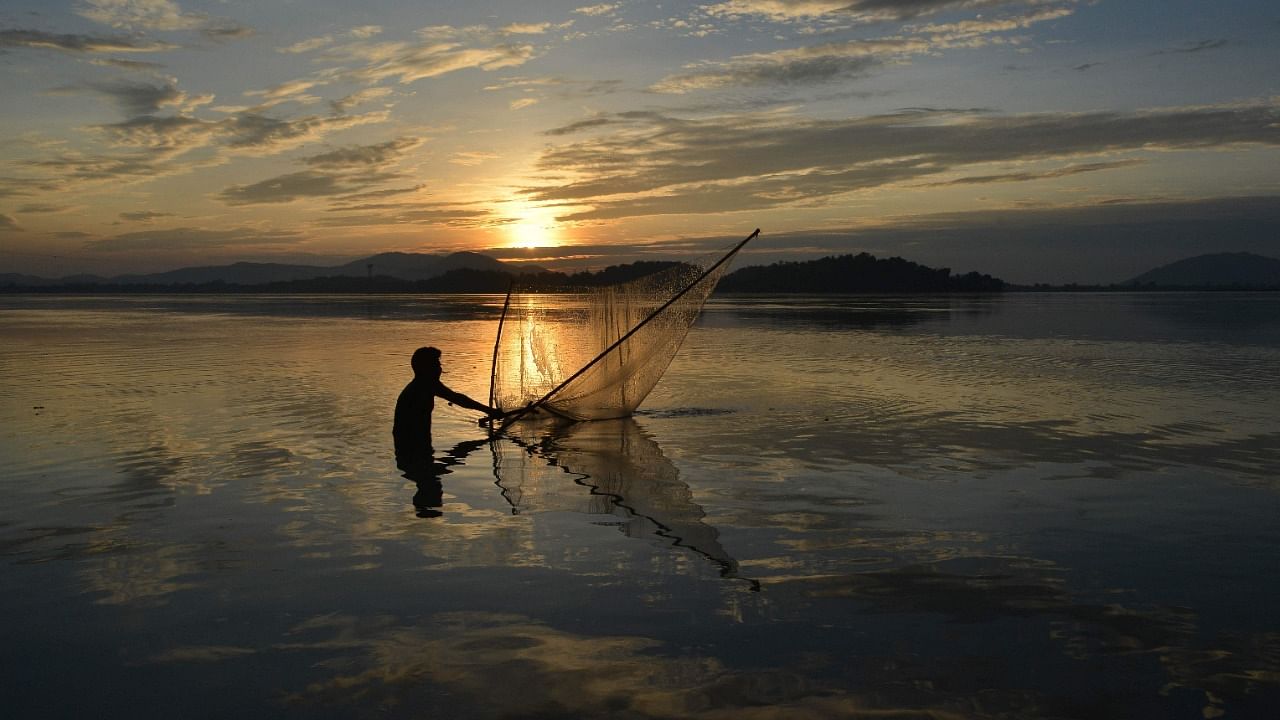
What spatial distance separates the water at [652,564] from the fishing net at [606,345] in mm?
660

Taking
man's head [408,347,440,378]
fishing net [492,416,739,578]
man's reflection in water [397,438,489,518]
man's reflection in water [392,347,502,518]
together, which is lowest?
fishing net [492,416,739,578]

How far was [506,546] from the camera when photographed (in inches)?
312

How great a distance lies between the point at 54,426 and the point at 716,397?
11.5m

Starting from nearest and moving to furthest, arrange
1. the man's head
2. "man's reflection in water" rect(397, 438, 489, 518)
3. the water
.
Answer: the water → "man's reflection in water" rect(397, 438, 489, 518) → the man's head

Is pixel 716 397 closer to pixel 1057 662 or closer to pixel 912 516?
pixel 912 516

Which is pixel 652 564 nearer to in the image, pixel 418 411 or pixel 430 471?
pixel 430 471

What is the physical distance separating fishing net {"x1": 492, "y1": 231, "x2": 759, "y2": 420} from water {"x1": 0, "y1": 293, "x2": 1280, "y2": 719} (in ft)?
2.17

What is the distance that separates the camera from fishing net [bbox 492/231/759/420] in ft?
48.0

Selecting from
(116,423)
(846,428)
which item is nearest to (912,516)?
(846,428)

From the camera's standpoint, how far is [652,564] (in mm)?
7383

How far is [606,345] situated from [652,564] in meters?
7.90

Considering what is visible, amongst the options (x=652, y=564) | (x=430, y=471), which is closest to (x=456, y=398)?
(x=430, y=471)

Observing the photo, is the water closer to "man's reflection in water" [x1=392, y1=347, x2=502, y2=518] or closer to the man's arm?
"man's reflection in water" [x1=392, y1=347, x2=502, y2=518]

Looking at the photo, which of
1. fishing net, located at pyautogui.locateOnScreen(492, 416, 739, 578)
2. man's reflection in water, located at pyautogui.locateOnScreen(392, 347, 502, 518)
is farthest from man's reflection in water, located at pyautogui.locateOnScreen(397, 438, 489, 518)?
fishing net, located at pyautogui.locateOnScreen(492, 416, 739, 578)
